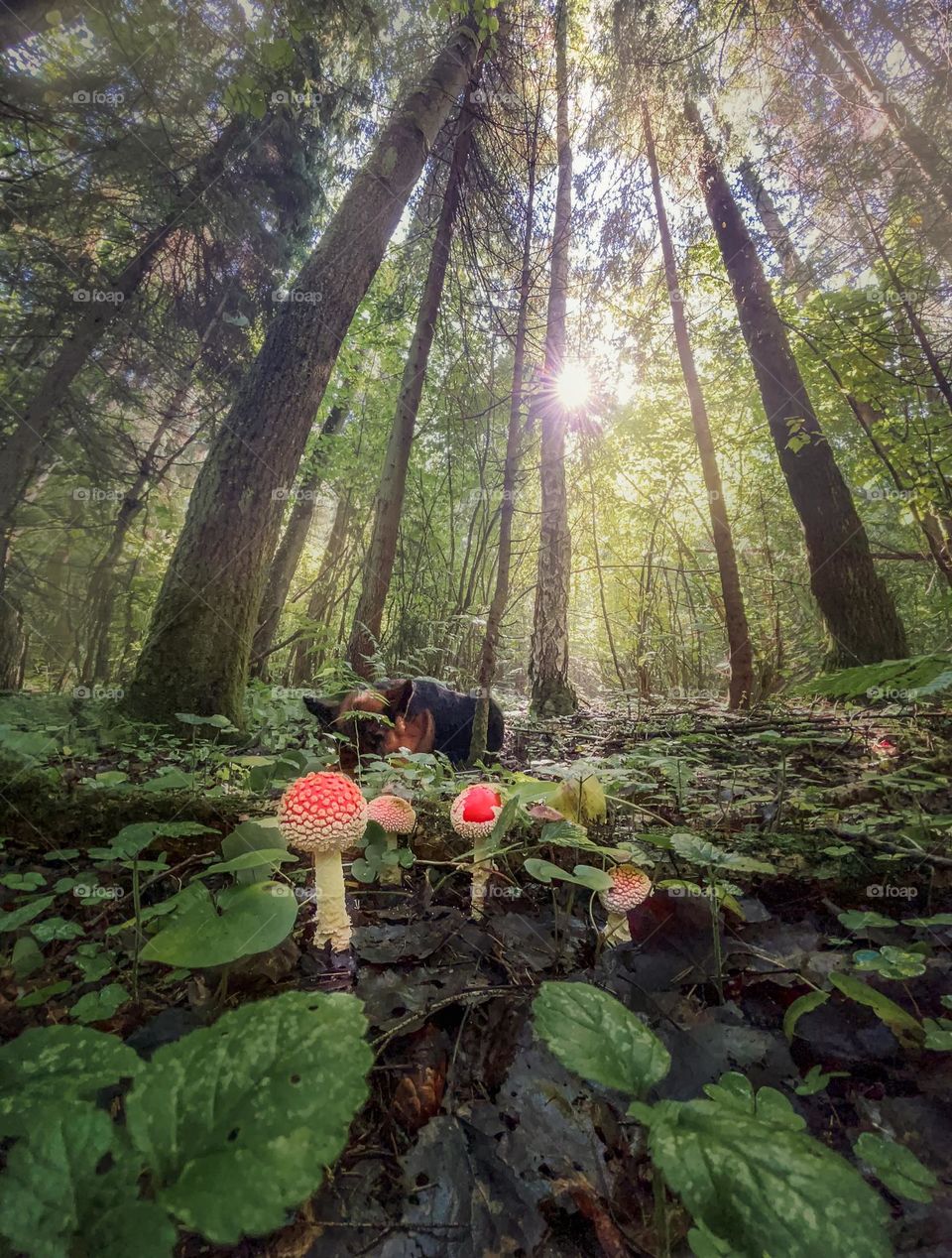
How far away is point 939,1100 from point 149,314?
7786 millimetres

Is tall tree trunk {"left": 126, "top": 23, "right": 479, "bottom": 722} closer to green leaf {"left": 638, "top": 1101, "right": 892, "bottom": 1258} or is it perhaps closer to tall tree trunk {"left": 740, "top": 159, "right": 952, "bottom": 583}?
green leaf {"left": 638, "top": 1101, "right": 892, "bottom": 1258}

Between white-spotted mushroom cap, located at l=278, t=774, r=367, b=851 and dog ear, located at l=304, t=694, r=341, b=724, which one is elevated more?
dog ear, located at l=304, t=694, r=341, b=724

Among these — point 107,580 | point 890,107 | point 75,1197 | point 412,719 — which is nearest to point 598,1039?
point 75,1197

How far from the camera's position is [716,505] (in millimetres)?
6199

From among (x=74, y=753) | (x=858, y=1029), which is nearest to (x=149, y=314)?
(x=74, y=753)

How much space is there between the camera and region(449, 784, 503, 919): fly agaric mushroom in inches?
60.9

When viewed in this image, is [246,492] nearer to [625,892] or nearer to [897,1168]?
[625,892]

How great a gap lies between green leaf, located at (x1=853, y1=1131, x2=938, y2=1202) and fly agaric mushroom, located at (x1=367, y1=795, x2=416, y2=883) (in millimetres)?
1211

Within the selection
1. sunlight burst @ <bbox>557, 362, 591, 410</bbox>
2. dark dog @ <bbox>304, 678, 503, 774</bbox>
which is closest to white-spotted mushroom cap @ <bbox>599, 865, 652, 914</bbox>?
dark dog @ <bbox>304, 678, 503, 774</bbox>

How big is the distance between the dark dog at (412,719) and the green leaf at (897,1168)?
308cm

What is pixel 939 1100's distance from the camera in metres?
0.97

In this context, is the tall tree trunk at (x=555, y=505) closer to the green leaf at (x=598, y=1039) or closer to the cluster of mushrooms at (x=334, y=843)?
the cluster of mushrooms at (x=334, y=843)

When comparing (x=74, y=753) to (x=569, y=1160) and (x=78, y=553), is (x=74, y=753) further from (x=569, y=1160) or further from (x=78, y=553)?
(x=569, y=1160)

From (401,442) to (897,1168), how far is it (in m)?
6.33
